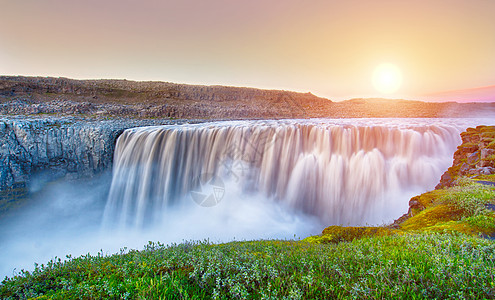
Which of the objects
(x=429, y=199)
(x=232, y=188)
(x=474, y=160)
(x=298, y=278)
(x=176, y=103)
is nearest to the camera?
(x=298, y=278)

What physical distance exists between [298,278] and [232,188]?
472 inches

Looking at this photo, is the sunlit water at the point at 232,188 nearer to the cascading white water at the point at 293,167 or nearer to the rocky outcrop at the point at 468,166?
the cascading white water at the point at 293,167

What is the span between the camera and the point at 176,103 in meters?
47.0

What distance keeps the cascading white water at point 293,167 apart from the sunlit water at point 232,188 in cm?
6

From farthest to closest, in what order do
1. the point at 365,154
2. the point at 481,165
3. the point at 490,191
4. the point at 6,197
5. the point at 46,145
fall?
the point at 46,145 < the point at 6,197 < the point at 365,154 < the point at 481,165 < the point at 490,191

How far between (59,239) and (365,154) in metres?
20.0

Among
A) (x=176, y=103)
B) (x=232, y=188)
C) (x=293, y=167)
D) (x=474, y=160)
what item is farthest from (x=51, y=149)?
(x=176, y=103)

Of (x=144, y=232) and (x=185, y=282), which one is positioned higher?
(x=185, y=282)

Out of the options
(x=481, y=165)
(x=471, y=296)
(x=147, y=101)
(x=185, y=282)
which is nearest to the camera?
(x=471, y=296)

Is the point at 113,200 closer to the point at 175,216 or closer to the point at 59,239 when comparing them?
the point at 59,239

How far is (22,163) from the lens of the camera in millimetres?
14109

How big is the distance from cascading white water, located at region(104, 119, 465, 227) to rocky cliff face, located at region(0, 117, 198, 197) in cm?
131

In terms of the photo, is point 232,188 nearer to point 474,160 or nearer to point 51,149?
point 474,160

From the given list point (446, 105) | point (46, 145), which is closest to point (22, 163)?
point (46, 145)
